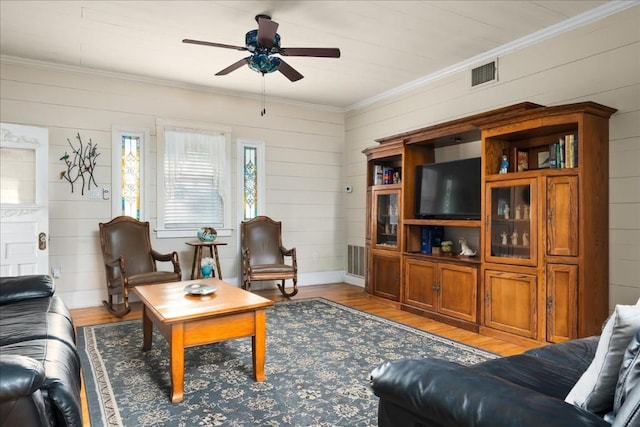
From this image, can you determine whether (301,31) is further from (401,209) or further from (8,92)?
(8,92)

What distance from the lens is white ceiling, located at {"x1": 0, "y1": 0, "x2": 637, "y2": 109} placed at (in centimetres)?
340

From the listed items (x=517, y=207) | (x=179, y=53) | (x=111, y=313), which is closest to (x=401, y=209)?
(x=517, y=207)

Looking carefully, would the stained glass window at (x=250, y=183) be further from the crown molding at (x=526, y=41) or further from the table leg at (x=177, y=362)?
the table leg at (x=177, y=362)

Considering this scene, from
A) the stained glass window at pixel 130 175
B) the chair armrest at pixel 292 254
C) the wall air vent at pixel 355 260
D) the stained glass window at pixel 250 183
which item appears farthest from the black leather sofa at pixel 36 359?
the wall air vent at pixel 355 260

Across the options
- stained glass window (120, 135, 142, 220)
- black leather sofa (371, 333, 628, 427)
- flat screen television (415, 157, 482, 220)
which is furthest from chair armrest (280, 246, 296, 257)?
black leather sofa (371, 333, 628, 427)

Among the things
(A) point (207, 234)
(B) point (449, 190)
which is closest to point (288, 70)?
(B) point (449, 190)

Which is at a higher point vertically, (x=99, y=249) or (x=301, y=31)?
(x=301, y=31)

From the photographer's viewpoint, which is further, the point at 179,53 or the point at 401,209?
the point at 401,209

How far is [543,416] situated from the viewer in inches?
39.3

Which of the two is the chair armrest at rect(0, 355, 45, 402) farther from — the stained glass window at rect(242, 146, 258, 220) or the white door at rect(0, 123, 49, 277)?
the stained glass window at rect(242, 146, 258, 220)

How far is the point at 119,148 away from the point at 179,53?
1459 millimetres

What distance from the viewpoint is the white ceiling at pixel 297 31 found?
11.2ft

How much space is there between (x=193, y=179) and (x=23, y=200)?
184cm

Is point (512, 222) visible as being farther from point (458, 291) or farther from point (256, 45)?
point (256, 45)
